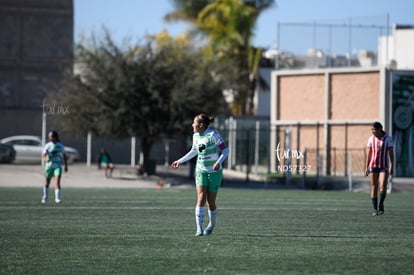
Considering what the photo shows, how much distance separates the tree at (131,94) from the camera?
49562mm

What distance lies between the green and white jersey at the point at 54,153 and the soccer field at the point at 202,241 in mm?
2069

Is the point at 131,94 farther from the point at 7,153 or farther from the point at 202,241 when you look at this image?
the point at 202,241

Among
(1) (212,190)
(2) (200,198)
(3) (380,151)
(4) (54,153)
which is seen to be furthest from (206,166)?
(4) (54,153)

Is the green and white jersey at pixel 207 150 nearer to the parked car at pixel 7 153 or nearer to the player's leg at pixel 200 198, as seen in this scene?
the player's leg at pixel 200 198

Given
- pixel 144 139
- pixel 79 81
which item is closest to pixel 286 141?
pixel 144 139

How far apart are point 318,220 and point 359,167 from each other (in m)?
28.8

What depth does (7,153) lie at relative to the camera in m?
56.0

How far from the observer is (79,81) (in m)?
49.9

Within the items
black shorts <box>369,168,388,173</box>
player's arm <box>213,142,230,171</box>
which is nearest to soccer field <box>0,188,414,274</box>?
black shorts <box>369,168,388,173</box>

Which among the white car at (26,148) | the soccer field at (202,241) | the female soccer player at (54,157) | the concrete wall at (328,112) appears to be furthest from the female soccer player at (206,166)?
the white car at (26,148)

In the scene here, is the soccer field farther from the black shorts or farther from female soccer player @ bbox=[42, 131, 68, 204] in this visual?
female soccer player @ bbox=[42, 131, 68, 204]

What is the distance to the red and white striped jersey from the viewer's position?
23.7 meters

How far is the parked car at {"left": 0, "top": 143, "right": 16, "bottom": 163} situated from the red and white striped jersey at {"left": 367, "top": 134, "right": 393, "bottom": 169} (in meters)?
35.3

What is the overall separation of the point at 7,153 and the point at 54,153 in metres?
28.1
